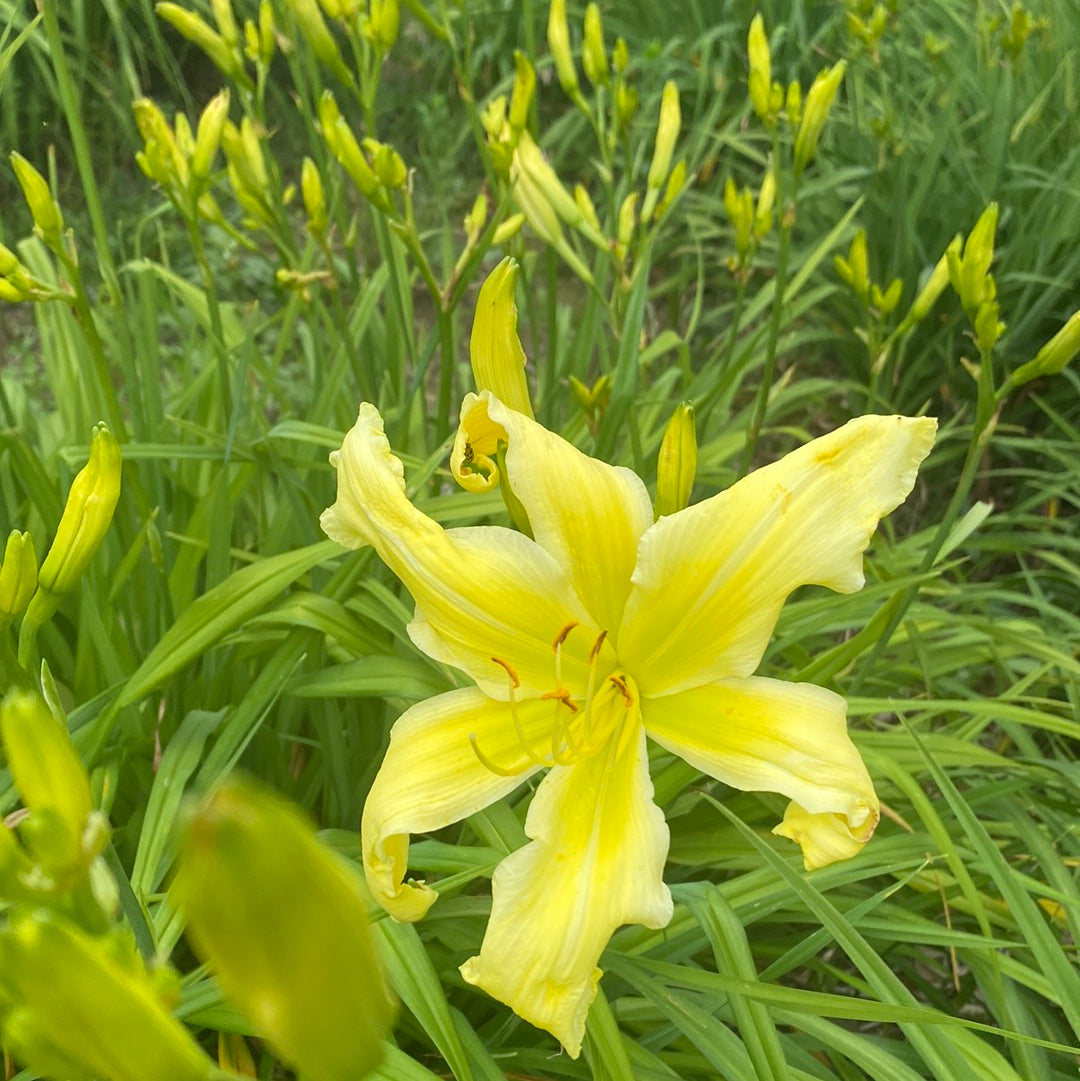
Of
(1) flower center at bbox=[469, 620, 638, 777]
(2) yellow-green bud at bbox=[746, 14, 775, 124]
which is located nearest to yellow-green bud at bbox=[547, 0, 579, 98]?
(2) yellow-green bud at bbox=[746, 14, 775, 124]

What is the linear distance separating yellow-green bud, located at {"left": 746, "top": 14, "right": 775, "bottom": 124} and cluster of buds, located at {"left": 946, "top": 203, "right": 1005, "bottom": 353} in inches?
17.8

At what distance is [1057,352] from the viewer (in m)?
1.00

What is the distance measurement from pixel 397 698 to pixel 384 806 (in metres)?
0.50

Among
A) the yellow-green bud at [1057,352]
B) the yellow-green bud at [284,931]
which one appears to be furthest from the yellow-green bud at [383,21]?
the yellow-green bud at [284,931]

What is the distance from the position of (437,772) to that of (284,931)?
0.49 m

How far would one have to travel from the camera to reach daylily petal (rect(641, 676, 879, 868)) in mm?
701

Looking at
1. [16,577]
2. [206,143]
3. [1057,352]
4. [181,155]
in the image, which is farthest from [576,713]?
[181,155]

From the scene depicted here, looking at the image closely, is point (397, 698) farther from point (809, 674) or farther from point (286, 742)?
point (809, 674)

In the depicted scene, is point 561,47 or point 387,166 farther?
point 561,47

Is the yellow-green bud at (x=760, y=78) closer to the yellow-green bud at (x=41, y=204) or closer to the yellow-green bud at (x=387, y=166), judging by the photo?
the yellow-green bud at (x=387, y=166)

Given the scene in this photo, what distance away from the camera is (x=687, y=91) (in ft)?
10.7

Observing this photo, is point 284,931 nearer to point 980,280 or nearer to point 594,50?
point 980,280

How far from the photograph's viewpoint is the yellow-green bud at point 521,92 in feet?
4.61

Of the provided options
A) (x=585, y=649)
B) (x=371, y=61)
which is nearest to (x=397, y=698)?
(x=585, y=649)
